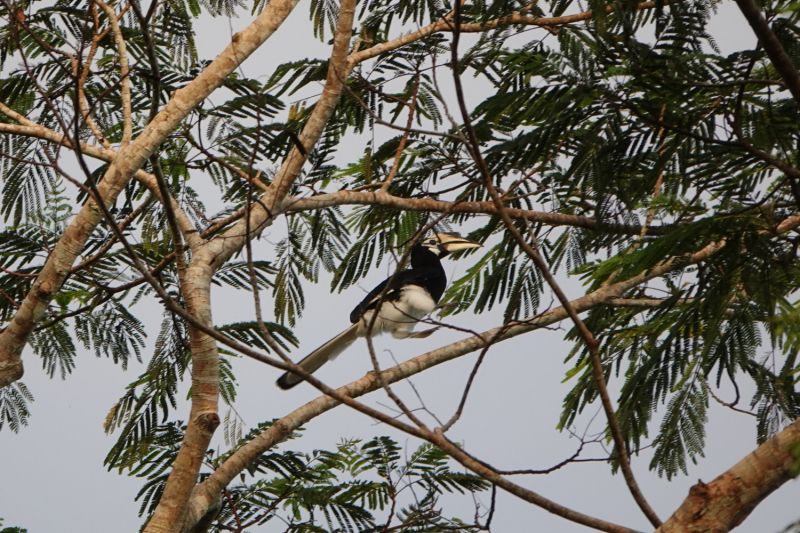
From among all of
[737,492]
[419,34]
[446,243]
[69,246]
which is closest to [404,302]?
[446,243]

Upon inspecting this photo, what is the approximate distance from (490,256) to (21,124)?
1.93 metres

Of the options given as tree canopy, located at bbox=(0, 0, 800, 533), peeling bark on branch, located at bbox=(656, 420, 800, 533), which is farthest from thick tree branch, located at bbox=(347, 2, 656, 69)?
peeling bark on branch, located at bbox=(656, 420, 800, 533)

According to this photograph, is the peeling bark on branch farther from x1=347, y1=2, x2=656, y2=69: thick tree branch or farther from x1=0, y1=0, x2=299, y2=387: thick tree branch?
x1=347, y1=2, x2=656, y2=69: thick tree branch

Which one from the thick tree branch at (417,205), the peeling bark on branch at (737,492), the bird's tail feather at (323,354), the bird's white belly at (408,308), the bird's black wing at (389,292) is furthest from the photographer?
the bird's white belly at (408,308)

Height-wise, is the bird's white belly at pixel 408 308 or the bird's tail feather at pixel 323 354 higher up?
the bird's white belly at pixel 408 308

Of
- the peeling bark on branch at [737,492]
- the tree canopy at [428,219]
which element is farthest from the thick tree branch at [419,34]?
the peeling bark on branch at [737,492]

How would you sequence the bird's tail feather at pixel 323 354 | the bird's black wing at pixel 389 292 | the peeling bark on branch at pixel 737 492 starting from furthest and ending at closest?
the bird's black wing at pixel 389 292, the bird's tail feather at pixel 323 354, the peeling bark on branch at pixel 737 492

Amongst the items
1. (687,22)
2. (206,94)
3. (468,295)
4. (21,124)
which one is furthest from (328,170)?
(687,22)

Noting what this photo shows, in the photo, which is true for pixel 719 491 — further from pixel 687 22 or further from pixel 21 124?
pixel 21 124

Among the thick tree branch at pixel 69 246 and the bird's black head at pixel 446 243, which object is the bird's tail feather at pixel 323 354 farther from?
the thick tree branch at pixel 69 246

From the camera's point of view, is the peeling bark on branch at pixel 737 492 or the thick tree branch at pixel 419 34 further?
the thick tree branch at pixel 419 34

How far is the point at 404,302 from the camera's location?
391 centimetres

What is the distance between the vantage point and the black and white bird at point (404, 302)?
11.0ft

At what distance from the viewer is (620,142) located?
6.46 ft
